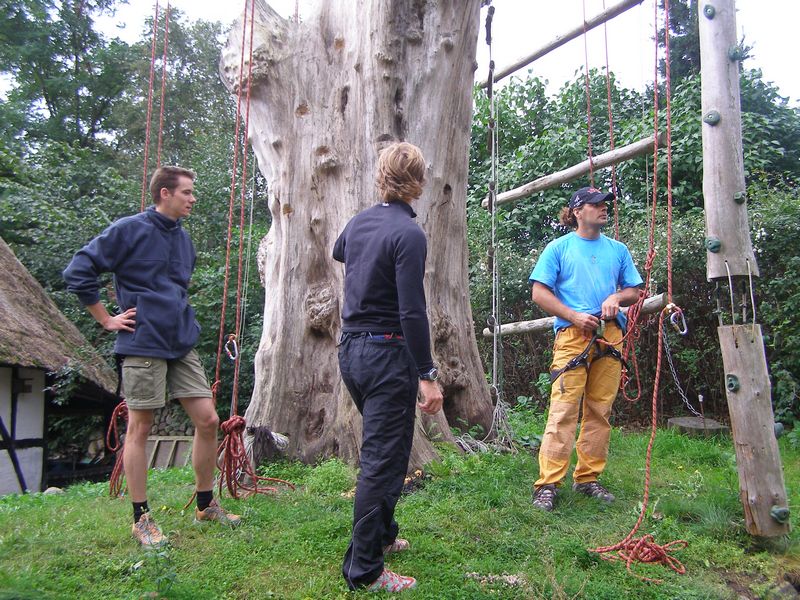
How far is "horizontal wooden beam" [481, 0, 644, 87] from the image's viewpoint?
6.09 meters

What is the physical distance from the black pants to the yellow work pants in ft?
4.98

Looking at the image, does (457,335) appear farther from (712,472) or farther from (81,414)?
(81,414)

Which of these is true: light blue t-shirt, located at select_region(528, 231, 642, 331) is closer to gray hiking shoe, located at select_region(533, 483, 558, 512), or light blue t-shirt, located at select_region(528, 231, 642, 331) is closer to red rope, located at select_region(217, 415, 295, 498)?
gray hiking shoe, located at select_region(533, 483, 558, 512)

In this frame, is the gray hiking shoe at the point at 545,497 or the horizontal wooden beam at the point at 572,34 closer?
the gray hiking shoe at the point at 545,497

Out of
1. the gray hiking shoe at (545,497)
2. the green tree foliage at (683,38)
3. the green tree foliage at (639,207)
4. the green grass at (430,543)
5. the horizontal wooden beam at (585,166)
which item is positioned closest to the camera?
→ the green grass at (430,543)

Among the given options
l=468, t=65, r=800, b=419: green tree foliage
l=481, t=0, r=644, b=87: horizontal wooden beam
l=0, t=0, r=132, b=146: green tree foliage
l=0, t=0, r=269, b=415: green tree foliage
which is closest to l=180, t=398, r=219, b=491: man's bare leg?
l=468, t=65, r=800, b=419: green tree foliage

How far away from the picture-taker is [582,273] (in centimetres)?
417

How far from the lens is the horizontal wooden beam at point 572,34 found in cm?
609

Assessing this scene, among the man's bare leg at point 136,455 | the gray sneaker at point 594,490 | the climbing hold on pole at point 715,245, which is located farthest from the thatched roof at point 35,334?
the climbing hold on pole at point 715,245

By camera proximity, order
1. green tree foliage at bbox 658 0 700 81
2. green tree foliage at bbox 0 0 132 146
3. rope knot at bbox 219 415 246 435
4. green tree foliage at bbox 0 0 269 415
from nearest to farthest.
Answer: rope knot at bbox 219 415 246 435, green tree foliage at bbox 0 0 269 415, green tree foliage at bbox 658 0 700 81, green tree foliage at bbox 0 0 132 146

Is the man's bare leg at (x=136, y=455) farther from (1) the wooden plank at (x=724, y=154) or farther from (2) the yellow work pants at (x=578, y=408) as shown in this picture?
(1) the wooden plank at (x=724, y=154)

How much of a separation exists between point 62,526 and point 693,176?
1106 centimetres

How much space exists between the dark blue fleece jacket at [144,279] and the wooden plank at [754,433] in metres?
2.97

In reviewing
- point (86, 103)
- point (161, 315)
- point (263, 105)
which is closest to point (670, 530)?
point (161, 315)
